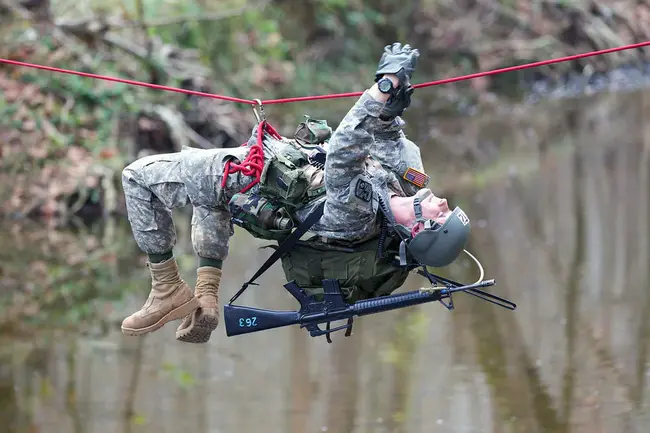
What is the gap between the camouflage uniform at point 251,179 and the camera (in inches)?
177

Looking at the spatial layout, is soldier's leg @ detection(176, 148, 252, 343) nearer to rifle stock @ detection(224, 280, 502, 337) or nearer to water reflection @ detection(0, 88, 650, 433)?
rifle stock @ detection(224, 280, 502, 337)

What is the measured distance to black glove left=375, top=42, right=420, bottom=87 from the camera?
14.3 feet

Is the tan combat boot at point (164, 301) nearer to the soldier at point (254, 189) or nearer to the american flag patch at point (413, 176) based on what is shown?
the soldier at point (254, 189)

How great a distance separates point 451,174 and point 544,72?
10779 mm

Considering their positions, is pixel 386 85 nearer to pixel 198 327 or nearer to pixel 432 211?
pixel 432 211

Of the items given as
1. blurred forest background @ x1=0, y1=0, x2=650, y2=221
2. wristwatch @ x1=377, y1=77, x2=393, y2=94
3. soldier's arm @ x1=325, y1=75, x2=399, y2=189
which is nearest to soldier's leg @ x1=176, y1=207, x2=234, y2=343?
soldier's arm @ x1=325, y1=75, x2=399, y2=189

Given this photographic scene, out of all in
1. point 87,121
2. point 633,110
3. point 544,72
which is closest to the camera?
point 87,121

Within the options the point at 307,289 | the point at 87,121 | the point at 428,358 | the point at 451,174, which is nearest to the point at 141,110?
the point at 87,121

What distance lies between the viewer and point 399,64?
14.3 ft

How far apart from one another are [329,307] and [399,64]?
1171 millimetres

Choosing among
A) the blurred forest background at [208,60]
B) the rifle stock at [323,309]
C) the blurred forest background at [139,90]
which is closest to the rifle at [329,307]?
the rifle stock at [323,309]

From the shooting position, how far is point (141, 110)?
16.9 meters

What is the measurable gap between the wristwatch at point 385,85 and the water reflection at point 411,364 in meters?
5.91

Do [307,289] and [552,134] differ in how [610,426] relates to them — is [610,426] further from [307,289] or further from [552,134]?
[552,134]
